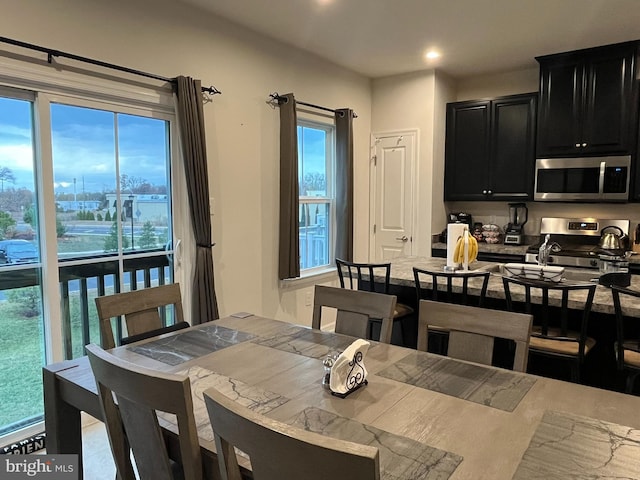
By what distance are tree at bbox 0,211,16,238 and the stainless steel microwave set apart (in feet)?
14.4

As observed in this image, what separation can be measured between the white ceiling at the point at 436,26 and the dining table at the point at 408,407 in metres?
2.47

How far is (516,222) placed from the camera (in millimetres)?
4926

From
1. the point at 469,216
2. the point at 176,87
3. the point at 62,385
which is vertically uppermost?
the point at 176,87

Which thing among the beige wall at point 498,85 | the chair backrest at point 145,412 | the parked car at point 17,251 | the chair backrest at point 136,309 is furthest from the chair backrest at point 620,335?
the beige wall at point 498,85

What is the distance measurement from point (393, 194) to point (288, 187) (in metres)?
1.61

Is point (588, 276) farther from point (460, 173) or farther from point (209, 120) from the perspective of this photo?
point (209, 120)

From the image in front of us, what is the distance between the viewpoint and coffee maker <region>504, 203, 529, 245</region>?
15.7 ft

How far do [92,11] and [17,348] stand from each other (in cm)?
198

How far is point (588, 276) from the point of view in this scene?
9.82 feet

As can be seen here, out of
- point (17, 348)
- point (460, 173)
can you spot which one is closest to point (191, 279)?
point (17, 348)

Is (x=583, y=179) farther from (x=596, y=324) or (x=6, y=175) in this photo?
(x=6, y=175)

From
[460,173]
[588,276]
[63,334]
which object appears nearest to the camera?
[63,334]

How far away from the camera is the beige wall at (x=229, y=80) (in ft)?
8.54
